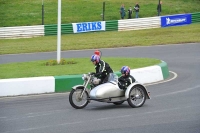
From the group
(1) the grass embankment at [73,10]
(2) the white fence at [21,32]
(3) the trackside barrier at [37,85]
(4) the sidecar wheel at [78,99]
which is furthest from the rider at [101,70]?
(1) the grass embankment at [73,10]

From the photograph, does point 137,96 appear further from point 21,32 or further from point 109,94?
point 21,32

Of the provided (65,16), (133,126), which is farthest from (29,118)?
(65,16)

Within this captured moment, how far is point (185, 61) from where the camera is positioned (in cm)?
2466

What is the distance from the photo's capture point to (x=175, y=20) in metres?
43.0

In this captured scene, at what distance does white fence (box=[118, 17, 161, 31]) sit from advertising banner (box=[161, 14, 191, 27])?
421 millimetres

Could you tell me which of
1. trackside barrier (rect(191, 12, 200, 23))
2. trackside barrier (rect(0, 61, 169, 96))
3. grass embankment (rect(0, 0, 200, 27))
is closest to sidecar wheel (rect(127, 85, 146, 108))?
trackside barrier (rect(0, 61, 169, 96))

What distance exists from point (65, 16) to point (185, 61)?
2315 centimetres

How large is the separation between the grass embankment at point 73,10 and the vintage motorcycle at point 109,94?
2980 centimetres

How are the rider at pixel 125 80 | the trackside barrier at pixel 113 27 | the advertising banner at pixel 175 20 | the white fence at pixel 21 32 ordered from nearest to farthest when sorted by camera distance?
the rider at pixel 125 80 → the white fence at pixel 21 32 → the trackside barrier at pixel 113 27 → the advertising banner at pixel 175 20

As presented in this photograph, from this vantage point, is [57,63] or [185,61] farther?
[185,61]

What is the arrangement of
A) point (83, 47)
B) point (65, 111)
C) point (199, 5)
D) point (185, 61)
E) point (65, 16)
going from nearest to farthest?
point (65, 111) → point (185, 61) → point (83, 47) → point (65, 16) → point (199, 5)

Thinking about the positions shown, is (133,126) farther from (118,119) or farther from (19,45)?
(19,45)

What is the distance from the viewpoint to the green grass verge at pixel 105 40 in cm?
3300

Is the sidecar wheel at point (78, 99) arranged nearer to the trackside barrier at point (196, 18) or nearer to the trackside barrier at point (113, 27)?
the trackside barrier at point (113, 27)
